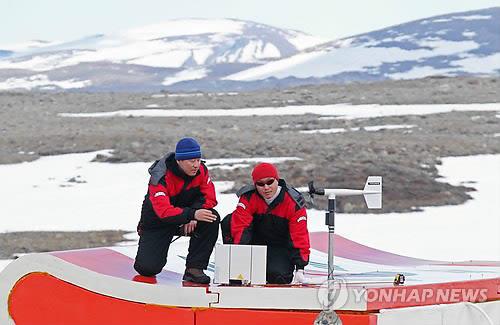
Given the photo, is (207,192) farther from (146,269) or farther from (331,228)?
(331,228)

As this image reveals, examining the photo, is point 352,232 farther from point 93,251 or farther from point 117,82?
point 117,82

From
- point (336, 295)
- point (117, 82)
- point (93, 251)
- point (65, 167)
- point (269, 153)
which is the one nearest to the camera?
point (336, 295)

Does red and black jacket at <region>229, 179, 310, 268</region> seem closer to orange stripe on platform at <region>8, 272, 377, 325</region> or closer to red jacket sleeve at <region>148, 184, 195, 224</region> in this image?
red jacket sleeve at <region>148, 184, 195, 224</region>

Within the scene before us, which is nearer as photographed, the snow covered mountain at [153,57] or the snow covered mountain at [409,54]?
the snow covered mountain at [409,54]

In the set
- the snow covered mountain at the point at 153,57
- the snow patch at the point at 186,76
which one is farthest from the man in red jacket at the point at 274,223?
the snow patch at the point at 186,76

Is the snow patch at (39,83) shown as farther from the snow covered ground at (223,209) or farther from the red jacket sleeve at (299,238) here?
the red jacket sleeve at (299,238)

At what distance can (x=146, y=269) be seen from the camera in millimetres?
7191

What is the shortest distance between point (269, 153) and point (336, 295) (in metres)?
19.7

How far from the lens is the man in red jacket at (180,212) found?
23.2ft

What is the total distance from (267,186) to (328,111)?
3666cm

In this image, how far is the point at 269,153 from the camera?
→ 26.1 m

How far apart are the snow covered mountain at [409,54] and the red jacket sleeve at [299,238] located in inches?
3599

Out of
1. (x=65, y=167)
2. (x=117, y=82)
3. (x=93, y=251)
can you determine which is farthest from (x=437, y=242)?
(x=117, y=82)

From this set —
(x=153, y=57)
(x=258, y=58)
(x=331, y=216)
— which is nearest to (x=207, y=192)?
(x=331, y=216)
